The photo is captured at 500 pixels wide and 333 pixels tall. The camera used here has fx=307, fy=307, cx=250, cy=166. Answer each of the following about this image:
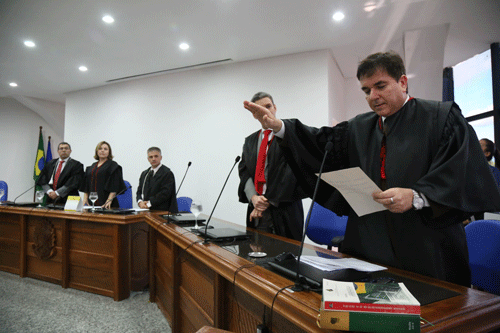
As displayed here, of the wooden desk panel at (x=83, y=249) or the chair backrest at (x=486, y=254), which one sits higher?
the chair backrest at (x=486, y=254)

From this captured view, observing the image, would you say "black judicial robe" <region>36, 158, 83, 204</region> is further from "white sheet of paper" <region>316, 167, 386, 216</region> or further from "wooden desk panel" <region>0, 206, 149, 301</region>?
"white sheet of paper" <region>316, 167, 386, 216</region>

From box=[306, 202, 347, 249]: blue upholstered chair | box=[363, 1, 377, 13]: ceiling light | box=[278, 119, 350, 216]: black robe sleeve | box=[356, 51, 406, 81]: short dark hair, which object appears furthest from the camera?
box=[363, 1, 377, 13]: ceiling light

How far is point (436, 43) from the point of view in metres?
4.30

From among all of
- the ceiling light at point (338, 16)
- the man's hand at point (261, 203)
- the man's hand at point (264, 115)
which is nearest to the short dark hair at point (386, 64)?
the man's hand at point (264, 115)

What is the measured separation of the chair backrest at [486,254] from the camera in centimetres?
134

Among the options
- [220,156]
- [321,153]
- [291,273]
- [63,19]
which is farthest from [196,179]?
[291,273]

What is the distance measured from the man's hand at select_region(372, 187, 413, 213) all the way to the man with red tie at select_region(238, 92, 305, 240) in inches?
43.4

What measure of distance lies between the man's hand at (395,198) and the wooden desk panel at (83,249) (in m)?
2.33

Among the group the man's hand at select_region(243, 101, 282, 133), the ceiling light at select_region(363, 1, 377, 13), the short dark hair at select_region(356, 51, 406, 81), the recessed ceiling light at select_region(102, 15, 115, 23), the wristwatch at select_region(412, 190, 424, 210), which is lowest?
the wristwatch at select_region(412, 190, 424, 210)

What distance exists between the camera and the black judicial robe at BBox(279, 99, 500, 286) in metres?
1.05

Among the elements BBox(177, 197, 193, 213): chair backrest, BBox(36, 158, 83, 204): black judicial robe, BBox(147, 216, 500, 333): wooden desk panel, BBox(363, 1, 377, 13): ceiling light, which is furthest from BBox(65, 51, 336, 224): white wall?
BBox(147, 216, 500, 333): wooden desk panel

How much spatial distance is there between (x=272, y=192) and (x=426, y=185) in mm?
1238

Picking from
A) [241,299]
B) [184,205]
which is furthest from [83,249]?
[241,299]

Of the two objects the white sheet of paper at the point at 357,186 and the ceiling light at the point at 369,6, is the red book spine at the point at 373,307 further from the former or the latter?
the ceiling light at the point at 369,6
